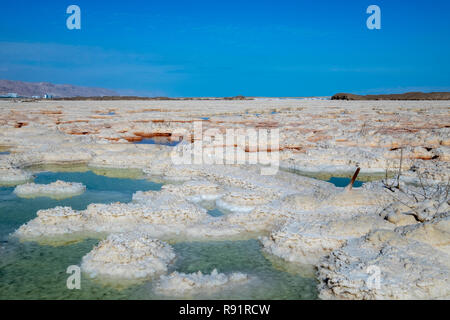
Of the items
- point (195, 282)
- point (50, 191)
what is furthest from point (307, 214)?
→ point (50, 191)

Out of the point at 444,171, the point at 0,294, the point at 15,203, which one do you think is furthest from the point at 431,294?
the point at 15,203

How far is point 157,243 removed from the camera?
14.4 feet

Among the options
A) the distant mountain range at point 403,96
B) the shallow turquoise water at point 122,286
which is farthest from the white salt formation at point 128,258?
the distant mountain range at point 403,96

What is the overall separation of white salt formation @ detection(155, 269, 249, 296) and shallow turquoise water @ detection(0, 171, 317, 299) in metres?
0.09

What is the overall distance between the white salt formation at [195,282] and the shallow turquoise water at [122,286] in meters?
0.09

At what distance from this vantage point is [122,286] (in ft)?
12.0

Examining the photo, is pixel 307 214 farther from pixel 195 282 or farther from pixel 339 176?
pixel 339 176

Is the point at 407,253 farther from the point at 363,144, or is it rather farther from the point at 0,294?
the point at 363,144

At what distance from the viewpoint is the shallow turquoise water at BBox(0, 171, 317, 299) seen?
3.51 m

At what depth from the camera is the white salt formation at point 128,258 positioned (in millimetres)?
3846

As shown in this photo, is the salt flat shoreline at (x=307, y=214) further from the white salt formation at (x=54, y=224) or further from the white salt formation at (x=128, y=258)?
the white salt formation at (x=128, y=258)

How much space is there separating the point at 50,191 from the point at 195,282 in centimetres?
420

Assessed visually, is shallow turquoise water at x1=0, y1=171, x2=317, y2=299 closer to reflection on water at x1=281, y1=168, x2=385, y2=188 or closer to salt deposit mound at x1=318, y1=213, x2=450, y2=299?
salt deposit mound at x1=318, y1=213, x2=450, y2=299
